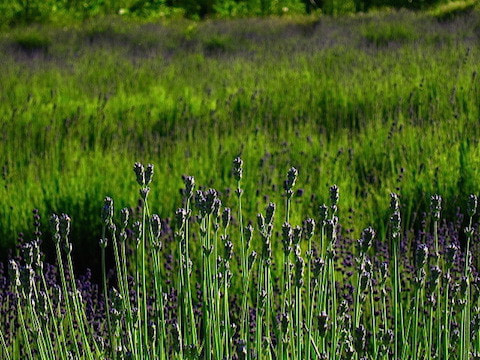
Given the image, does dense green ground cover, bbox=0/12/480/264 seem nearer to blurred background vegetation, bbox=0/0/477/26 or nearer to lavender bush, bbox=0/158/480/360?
lavender bush, bbox=0/158/480/360

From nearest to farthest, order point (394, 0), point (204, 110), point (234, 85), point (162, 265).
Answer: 1. point (162, 265)
2. point (204, 110)
3. point (234, 85)
4. point (394, 0)

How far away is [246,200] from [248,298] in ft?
3.61

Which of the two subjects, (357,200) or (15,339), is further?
(357,200)

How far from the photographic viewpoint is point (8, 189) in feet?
12.3

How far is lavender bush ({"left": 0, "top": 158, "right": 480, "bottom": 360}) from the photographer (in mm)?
1500

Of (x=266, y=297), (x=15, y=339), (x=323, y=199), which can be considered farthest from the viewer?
(x=323, y=199)

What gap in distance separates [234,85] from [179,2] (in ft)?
25.2

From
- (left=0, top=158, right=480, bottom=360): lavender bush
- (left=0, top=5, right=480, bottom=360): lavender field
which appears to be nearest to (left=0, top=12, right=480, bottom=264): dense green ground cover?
(left=0, top=5, right=480, bottom=360): lavender field

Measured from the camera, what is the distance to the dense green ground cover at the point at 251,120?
3.60 meters

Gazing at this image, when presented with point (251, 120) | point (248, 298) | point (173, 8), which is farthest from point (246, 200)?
point (173, 8)

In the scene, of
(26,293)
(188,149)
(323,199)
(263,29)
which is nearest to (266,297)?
(26,293)

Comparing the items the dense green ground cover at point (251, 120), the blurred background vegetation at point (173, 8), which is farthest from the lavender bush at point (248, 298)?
the blurred background vegetation at point (173, 8)

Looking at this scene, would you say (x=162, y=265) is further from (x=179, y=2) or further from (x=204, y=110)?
(x=179, y=2)

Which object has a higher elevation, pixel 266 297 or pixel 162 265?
pixel 266 297
